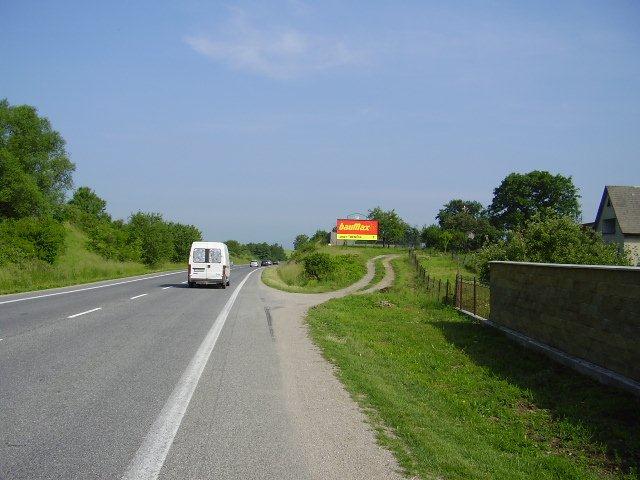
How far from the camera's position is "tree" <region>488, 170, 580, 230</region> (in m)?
78.4

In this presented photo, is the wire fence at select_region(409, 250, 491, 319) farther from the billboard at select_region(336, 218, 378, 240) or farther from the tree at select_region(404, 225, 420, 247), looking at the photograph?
the tree at select_region(404, 225, 420, 247)

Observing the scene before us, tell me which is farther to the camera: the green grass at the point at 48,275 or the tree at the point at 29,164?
the tree at the point at 29,164

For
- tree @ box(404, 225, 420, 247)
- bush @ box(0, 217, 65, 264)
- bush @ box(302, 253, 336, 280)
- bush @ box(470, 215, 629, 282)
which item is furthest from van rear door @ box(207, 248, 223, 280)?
tree @ box(404, 225, 420, 247)

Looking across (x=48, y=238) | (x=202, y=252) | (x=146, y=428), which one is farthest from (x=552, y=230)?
(x=48, y=238)

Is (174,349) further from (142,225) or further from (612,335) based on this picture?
(142,225)

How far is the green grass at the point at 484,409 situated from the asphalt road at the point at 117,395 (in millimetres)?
1336

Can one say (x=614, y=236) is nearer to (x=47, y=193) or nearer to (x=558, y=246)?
(x=558, y=246)

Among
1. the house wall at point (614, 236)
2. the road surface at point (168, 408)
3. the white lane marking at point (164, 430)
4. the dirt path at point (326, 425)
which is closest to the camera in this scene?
the white lane marking at point (164, 430)

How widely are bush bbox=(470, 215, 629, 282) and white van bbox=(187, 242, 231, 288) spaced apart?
1335cm

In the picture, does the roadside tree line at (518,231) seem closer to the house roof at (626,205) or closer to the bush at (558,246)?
the bush at (558,246)

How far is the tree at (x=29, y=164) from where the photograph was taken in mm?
54125

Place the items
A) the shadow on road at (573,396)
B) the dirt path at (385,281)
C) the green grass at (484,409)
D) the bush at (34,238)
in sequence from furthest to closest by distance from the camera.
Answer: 1. the bush at (34,238)
2. the dirt path at (385,281)
3. the shadow on road at (573,396)
4. the green grass at (484,409)

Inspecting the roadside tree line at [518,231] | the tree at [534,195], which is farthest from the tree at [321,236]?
the tree at [534,195]

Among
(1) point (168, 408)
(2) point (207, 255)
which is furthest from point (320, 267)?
(1) point (168, 408)
